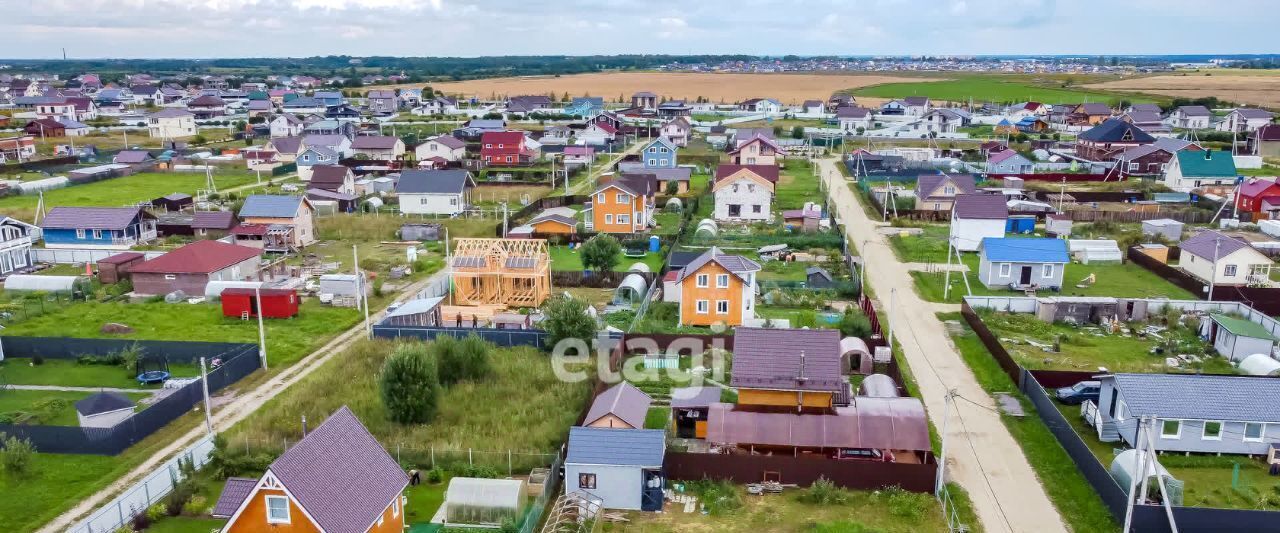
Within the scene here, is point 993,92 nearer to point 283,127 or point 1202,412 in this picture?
point 283,127

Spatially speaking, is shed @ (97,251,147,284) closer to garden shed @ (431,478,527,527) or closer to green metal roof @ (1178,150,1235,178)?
garden shed @ (431,478,527,527)

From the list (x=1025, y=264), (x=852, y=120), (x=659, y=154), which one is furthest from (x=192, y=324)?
(x=852, y=120)

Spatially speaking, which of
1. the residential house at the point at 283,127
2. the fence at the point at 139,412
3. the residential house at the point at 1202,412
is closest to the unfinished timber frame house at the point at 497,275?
the fence at the point at 139,412

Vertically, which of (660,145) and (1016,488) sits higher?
(660,145)

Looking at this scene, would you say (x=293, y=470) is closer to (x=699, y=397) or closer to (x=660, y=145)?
(x=699, y=397)

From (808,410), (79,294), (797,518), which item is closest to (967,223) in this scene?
(808,410)

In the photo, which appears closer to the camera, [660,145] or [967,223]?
[967,223]

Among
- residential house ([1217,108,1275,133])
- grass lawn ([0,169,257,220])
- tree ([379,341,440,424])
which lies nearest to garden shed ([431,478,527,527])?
tree ([379,341,440,424])
